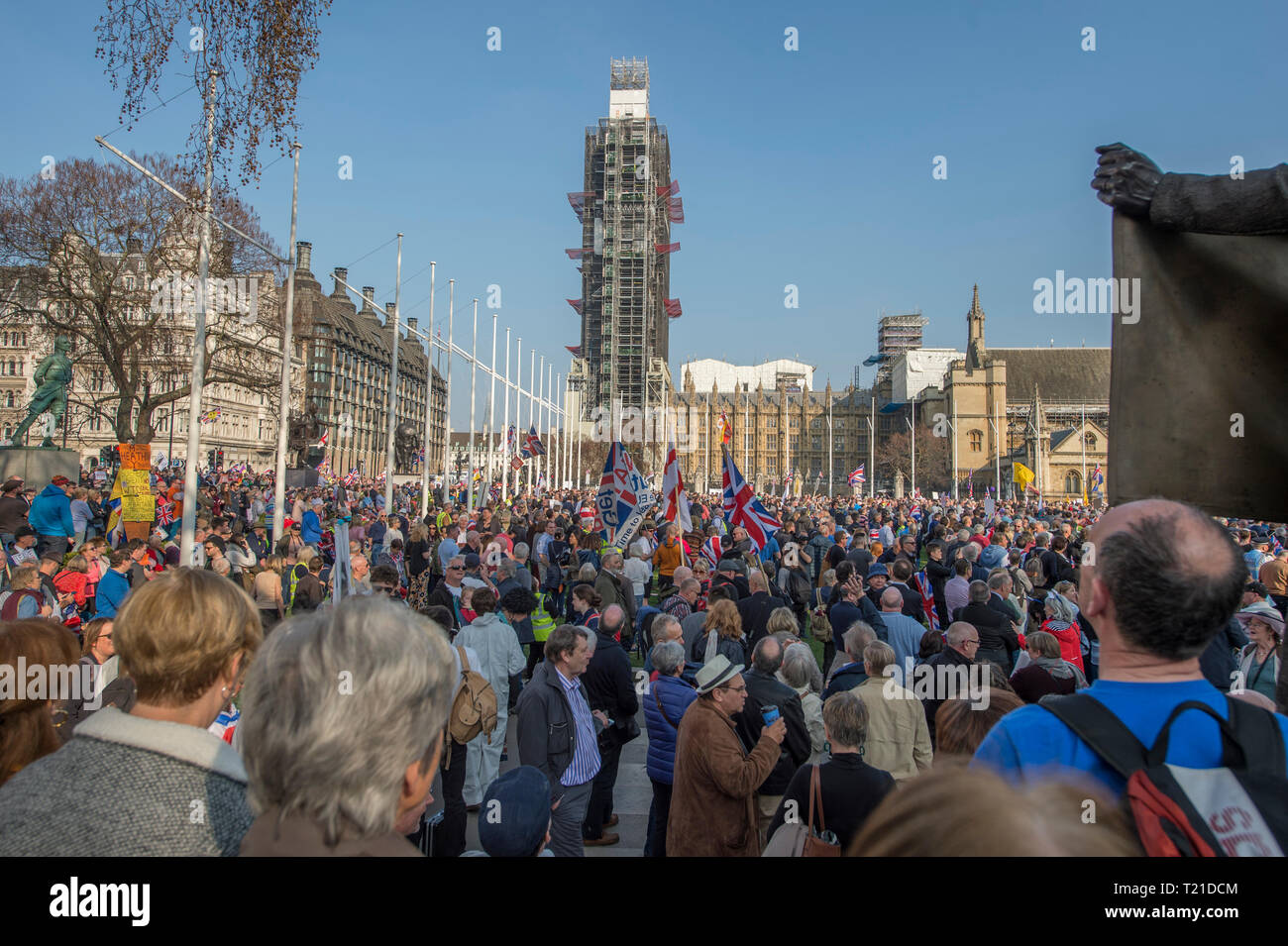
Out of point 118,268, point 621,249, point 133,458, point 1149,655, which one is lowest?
point 1149,655

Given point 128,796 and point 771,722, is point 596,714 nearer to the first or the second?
point 771,722

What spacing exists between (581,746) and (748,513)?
28.3ft

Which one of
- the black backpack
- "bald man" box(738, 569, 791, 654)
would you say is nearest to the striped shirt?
"bald man" box(738, 569, 791, 654)

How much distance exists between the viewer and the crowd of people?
154 cm

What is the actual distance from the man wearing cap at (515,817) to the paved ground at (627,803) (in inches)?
86.4

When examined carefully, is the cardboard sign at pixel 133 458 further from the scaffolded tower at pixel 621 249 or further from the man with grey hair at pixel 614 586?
the scaffolded tower at pixel 621 249

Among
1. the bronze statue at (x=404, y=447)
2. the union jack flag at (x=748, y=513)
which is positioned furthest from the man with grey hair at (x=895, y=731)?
the bronze statue at (x=404, y=447)

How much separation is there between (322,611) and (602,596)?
26.8 feet

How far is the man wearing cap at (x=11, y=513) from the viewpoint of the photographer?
12086 mm

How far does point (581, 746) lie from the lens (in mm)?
5266

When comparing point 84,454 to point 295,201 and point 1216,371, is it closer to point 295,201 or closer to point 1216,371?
point 295,201

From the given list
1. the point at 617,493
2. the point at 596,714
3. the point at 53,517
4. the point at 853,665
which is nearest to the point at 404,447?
the point at 617,493

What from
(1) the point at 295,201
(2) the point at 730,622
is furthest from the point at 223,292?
(2) the point at 730,622
